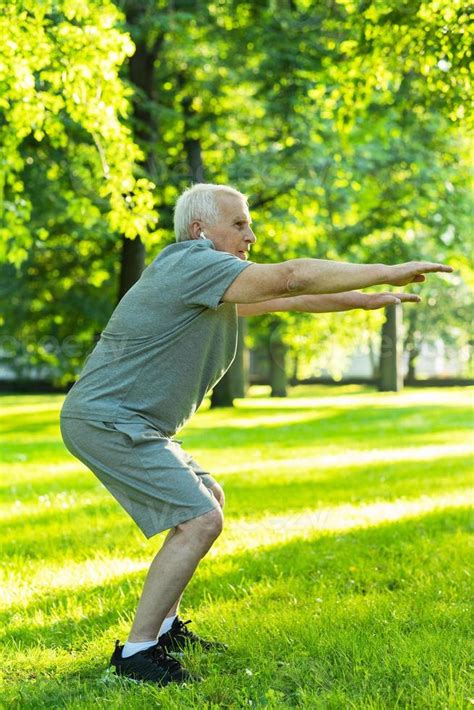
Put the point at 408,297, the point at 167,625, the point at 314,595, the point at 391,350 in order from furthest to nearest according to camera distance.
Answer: the point at 391,350 < the point at 314,595 < the point at 167,625 < the point at 408,297

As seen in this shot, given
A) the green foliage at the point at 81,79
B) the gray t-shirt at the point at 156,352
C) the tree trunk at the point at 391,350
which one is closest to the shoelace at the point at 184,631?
the gray t-shirt at the point at 156,352

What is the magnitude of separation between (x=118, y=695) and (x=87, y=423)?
1045 mm

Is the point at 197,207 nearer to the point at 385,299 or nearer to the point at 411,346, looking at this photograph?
the point at 385,299

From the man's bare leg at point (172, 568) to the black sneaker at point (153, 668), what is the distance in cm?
7

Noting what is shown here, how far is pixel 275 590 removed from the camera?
5492 mm

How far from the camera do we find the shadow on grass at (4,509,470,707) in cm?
415

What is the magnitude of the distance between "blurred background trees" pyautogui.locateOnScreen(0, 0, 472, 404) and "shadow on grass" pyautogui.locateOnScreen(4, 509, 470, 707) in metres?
2.90

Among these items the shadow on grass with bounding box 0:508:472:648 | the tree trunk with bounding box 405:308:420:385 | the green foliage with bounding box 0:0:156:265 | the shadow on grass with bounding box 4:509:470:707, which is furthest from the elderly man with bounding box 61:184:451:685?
the tree trunk with bounding box 405:308:420:385

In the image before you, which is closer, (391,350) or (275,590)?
(275,590)

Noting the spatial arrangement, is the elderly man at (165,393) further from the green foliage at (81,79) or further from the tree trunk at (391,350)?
the tree trunk at (391,350)

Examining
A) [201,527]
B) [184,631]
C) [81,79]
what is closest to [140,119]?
[81,79]

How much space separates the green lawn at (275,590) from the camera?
3.89 metres

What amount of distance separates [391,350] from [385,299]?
101 feet

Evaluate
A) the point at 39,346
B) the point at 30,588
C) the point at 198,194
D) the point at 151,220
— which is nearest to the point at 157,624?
the point at 198,194
